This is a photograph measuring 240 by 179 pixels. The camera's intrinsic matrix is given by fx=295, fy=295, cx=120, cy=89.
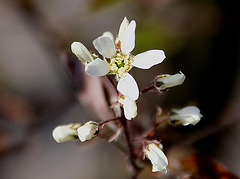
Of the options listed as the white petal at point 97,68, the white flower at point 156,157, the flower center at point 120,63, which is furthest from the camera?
the flower center at point 120,63

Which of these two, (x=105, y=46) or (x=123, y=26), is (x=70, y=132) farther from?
(x=123, y=26)

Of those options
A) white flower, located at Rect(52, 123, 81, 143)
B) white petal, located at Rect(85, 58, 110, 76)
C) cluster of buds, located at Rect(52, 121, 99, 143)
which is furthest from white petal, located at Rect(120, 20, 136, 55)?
white flower, located at Rect(52, 123, 81, 143)

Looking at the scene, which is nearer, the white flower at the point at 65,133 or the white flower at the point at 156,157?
the white flower at the point at 156,157

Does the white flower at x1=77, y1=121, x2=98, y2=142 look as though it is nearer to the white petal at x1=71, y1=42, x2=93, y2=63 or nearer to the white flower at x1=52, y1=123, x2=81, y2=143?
the white flower at x1=52, y1=123, x2=81, y2=143

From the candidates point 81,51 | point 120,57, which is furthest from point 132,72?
point 81,51

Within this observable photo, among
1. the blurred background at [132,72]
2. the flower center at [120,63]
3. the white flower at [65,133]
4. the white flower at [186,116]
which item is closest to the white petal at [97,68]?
the flower center at [120,63]

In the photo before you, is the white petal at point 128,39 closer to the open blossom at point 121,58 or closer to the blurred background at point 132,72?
the open blossom at point 121,58
